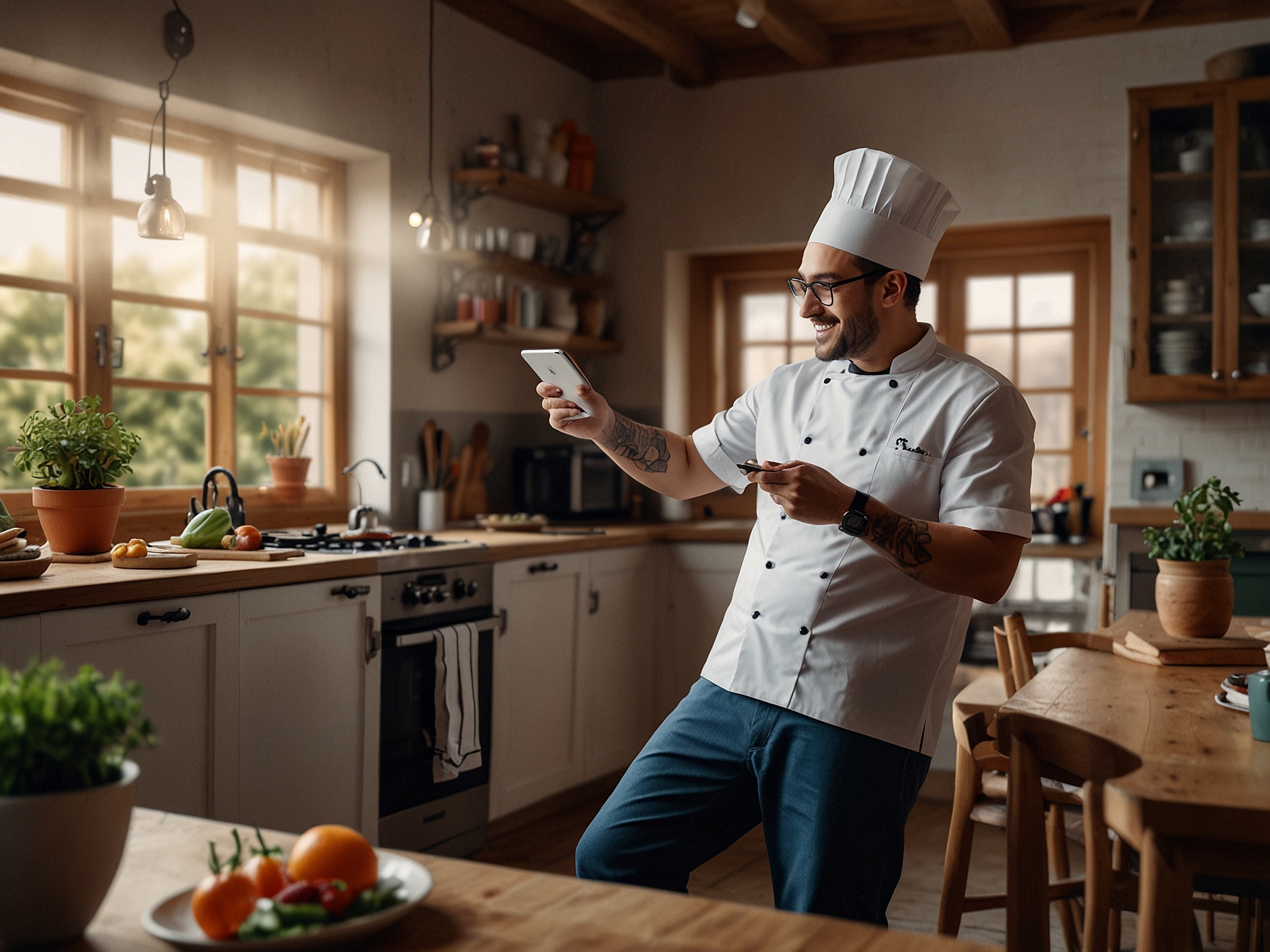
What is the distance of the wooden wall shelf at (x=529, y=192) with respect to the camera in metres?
4.48

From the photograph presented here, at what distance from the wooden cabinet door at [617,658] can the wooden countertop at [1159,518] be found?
1.69 m

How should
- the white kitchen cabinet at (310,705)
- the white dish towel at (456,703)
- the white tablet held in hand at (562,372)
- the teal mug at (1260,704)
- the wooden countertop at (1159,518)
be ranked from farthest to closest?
the wooden countertop at (1159,518) → the white dish towel at (456,703) → the white kitchen cabinet at (310,705) → the white tablet held in hand at (562,372) → the teal mug at (1260,704)

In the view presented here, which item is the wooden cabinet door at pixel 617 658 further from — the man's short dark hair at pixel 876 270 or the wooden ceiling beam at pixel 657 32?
the man's short dark hair at pixel 876 270

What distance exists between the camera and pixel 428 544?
12.0 ft

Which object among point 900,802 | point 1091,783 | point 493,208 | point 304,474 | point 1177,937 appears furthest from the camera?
point 493,208

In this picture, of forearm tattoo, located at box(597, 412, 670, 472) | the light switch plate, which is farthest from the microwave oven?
forearm tattoo, located at box(597, 412, 670, 472)

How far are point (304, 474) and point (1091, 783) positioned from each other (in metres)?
2.94

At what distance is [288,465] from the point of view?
399cm

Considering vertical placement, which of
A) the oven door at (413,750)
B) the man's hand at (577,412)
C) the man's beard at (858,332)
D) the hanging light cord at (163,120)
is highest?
the hanging light cord at (163,120)

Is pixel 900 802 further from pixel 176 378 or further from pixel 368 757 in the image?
pixel 176 378

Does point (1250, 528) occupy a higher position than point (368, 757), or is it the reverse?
point (1250, 528)

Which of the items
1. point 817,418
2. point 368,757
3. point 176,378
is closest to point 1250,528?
point 817,418

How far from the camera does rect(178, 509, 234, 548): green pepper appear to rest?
3162 millimetres

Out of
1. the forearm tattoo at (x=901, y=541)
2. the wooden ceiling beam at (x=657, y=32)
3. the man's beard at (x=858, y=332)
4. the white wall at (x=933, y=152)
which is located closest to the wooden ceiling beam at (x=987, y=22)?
the white wall at (x=933, y=152)
